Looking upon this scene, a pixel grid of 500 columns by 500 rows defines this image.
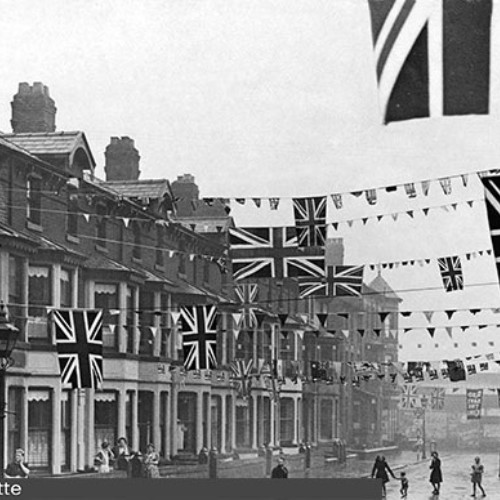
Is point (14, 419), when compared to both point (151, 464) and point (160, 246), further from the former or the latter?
point (160, 246)

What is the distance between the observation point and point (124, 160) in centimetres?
3222

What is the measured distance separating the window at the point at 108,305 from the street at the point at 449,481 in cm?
1002

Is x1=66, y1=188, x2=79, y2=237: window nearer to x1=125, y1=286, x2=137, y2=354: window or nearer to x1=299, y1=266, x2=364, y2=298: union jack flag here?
x1=125, y1=286, x2=137, y2=354: window

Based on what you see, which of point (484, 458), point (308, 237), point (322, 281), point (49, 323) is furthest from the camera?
point (484, 458)

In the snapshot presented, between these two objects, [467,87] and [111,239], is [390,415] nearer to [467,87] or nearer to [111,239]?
[111,239]

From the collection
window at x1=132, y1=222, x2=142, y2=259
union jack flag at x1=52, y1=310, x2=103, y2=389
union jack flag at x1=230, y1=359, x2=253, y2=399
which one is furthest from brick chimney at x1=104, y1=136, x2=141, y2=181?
union jack flag at x1=52, y1=310, x2=103, y2=389

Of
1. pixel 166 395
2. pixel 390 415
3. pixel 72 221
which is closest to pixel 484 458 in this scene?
pixel 390 415

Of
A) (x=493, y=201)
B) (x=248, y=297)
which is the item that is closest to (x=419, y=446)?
(x=248, y=297)

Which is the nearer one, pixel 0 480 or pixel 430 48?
pixel 0 480

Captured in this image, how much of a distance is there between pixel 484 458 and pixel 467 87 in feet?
169

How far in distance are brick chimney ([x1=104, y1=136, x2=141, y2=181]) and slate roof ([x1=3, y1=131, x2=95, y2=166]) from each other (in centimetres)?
474

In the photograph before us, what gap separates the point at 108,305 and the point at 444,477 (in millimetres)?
22618

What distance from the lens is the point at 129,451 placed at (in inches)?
1131

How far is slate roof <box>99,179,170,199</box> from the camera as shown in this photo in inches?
1181
